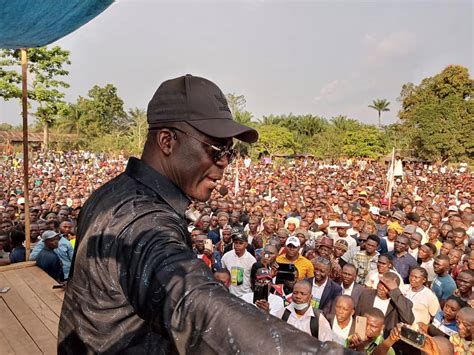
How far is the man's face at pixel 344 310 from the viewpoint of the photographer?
3982mm

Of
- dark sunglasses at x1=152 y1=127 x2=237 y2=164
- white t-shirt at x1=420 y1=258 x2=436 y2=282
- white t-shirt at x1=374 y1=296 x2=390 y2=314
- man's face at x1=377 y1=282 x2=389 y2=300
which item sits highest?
dark sunglasses at x1=152 y1=127 x2=237 y2=164

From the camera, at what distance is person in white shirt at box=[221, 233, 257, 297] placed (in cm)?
553

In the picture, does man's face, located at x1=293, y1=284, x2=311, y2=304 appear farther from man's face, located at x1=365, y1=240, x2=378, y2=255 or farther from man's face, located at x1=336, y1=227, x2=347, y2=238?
man's face, located at x1=336, y1=227, x2=347, y2=238

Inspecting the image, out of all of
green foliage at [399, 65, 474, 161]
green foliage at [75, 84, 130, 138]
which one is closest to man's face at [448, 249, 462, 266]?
green foliage at [399, 65, 474, 161]

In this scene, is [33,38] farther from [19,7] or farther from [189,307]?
[189,307]

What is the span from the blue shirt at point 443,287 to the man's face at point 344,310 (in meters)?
1.76

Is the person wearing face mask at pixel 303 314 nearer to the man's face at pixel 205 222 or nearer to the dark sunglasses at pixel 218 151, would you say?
the dark sunglasses at pixel 218 151

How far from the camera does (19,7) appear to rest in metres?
1.59

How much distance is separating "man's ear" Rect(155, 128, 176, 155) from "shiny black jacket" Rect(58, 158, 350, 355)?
71mm

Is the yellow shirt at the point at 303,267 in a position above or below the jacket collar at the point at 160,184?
below

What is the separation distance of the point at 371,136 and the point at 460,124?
7988 millimetres

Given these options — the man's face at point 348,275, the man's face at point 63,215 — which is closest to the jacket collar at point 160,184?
Result: the man's face at point 348,275

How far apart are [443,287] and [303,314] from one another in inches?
88.8

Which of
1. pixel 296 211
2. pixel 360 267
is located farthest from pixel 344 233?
pixel 296 211
